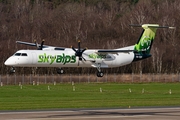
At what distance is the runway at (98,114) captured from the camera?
60.9m

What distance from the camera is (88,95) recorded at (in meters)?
105

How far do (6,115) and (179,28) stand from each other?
349 feet

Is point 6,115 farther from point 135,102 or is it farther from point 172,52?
point 172,52

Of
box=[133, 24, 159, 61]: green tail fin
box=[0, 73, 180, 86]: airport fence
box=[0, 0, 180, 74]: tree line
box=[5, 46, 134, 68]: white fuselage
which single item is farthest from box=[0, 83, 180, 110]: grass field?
box=[0, 0, 180, 74]: tree line

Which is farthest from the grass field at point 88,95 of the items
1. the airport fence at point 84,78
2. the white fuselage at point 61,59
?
the white fuselage at point 61,59

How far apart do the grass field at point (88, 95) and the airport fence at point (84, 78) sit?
4.55 meters

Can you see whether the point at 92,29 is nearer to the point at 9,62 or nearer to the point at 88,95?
the point at 88,95

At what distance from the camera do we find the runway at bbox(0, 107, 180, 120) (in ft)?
200

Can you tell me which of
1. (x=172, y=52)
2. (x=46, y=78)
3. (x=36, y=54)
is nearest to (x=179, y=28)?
(x=172, y=52)

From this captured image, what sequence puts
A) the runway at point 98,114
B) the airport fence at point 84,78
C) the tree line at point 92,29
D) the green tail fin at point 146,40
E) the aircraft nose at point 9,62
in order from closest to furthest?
the runway at point 98,114 < the aircraft nose at point 9,62 < the green tail fin at point 146,40 < the airport fence at point 84,78 < the tree line at point 92,29

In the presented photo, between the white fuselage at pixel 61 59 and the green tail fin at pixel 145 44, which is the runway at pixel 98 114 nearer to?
the white fuselage at pixel 61 59

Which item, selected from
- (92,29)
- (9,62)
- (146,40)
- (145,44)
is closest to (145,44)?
(145,44)

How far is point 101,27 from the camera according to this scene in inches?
6841

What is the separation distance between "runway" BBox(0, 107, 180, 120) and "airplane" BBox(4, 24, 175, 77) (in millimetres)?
9998
